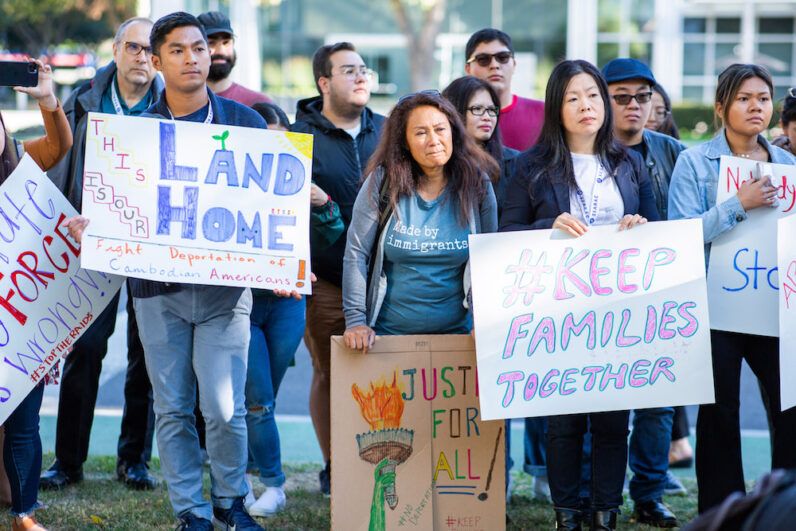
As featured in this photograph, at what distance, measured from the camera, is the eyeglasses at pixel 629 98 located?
5418mm

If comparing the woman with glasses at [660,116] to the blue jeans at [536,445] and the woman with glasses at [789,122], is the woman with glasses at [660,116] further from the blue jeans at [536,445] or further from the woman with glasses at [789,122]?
the blue jeans at [536,445]

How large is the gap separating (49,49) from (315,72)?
142ft

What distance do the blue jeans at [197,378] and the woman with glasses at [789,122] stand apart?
273cm

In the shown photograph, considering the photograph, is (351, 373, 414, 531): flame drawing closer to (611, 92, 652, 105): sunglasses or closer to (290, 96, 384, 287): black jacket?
(290, 96, 384, 287): black jacket

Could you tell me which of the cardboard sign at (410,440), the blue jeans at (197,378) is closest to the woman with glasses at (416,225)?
the cardboard sign at (410,440)

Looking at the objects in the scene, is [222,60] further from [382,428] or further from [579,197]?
[382,428]

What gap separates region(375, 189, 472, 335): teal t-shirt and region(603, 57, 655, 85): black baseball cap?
139 cm

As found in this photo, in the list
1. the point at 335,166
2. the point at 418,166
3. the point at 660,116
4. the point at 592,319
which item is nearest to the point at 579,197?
the point at 592,319

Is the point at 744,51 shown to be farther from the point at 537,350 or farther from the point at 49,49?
the point at 537,350

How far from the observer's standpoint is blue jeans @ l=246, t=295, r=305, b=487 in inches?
203

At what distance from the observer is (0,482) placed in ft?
16.6

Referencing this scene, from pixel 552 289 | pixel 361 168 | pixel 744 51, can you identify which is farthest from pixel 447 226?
pixel 744 51

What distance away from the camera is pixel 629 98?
5.43m

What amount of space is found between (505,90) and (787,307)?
7.31 feet
